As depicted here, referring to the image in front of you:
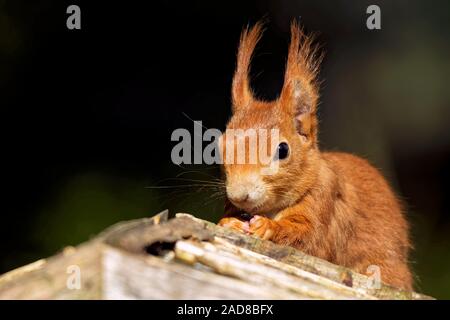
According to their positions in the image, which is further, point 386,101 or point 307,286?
point 386,101

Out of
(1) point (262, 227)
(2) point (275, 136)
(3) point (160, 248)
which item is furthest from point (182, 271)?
(2) point (275, 136)

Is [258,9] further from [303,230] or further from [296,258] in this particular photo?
[296,258]

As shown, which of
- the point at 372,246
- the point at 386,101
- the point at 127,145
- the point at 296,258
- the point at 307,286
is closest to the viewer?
the point at 307,286

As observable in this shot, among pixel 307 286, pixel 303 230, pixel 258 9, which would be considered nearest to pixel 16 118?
Result: pixel 258 9

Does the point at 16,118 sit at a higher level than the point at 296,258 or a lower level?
higher

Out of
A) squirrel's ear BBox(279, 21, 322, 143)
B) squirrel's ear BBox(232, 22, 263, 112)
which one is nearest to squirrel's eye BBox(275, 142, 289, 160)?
squirrel's ear BBox(279, 21, 322, 143)

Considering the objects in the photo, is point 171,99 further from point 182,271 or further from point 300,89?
point 182,271

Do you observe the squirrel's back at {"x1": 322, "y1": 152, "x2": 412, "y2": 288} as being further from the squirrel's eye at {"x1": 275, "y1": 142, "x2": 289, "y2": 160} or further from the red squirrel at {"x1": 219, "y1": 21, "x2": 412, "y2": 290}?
the squirrel's eye at {"x1": 275, "y1": 142, "x2": 289, "y2": 160}
